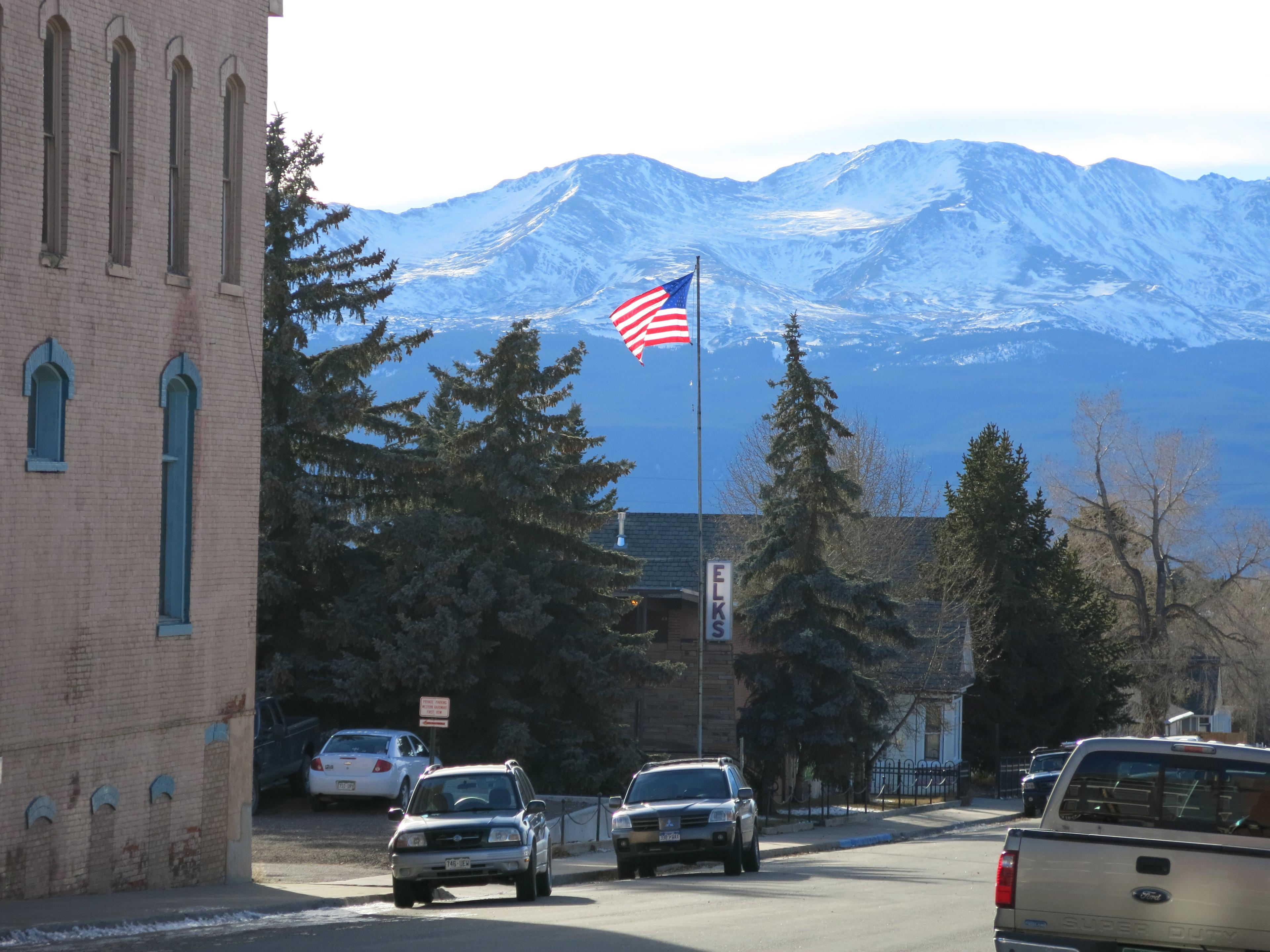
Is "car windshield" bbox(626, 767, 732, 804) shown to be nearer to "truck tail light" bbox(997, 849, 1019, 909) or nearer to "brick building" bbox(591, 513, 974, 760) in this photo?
"truck tail light" bbox(997, 849, 1019, 909)

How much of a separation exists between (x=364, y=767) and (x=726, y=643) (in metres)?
12.7

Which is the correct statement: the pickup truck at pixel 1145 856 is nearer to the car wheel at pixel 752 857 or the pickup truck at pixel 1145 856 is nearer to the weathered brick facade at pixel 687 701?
the car wheel at pixel 752 857

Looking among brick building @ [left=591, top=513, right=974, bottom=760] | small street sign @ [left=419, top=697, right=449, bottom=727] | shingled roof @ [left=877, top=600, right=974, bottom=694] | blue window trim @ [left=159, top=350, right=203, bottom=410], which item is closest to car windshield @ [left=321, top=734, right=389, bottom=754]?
small street sign @ [left=419, top=697, right=449, bottom=727]

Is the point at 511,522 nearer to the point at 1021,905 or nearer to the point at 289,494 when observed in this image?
the point at 289,494

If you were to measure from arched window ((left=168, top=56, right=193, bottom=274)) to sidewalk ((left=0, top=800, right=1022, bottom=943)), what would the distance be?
7.61 metres

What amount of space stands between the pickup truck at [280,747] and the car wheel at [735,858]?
32.9 ft

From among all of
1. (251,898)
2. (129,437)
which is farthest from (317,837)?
(129,437)

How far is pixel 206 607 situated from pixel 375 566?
14.1 metres

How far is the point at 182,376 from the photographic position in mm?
19844

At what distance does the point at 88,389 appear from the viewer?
59.4ft

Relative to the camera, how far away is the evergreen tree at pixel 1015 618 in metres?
49.6

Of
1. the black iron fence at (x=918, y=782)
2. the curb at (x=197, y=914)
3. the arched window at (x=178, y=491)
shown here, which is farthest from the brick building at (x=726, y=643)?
the curb at (x=197, y=914)

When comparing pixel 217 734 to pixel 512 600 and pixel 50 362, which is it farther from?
pixel 512 600

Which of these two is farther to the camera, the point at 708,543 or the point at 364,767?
the point at 708,543
